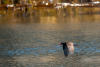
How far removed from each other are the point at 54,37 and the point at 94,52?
505 cm

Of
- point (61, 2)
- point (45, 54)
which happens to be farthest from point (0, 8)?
point (45, 54)

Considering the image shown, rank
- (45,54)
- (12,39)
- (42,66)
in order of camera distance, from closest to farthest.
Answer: (42,66) → (45,54) → (12,39)

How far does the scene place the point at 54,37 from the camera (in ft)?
62.7

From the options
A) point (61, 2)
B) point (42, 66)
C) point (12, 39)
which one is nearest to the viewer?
point (42, 66)

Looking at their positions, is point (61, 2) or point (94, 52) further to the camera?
point (61, 2)

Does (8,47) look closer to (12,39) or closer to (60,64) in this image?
(12,39)

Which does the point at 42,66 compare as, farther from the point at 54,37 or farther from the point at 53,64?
the point at 54,37

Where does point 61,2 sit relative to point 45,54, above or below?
below

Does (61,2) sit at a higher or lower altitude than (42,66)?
lower

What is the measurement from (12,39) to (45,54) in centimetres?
493

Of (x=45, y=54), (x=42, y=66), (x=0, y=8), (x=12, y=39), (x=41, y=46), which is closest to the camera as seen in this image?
(x=42, y=66)

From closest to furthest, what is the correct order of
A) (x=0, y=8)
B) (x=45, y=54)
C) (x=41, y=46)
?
(x=45, y=54) < (x=41, y=46) < (x=0, y=8)

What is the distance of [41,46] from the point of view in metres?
16.2

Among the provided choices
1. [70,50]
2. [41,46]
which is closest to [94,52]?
[70,50]
